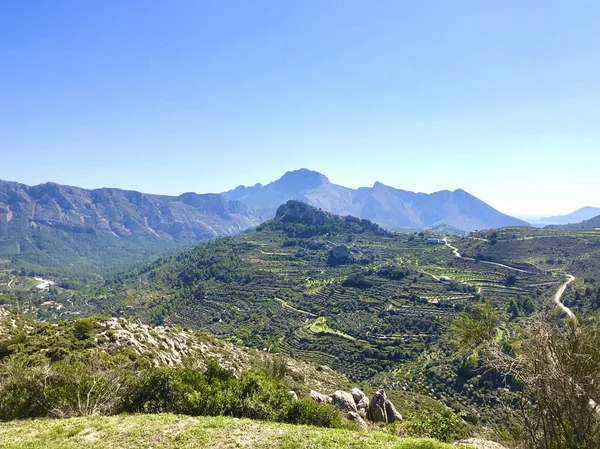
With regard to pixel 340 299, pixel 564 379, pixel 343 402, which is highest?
pixel 564 379

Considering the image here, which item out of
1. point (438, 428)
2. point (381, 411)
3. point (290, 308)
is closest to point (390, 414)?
point (381, 411)

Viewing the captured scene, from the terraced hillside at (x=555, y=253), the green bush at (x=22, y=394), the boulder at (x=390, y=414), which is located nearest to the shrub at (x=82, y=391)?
the green bush at (x=22, y=394)

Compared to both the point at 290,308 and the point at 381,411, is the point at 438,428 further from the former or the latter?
the point at 290,308

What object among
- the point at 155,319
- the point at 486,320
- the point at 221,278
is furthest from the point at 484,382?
the point at 221,278

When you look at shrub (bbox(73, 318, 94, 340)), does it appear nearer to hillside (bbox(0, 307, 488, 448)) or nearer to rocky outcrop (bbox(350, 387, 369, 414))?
hillside (bbox(0, 307, 488, 448))

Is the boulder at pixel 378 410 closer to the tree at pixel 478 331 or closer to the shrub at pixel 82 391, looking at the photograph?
the tree at pixel 478 331

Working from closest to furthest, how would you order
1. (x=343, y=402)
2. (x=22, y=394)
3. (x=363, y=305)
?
1. (x=22, y=394)
2. (x=343, y=402)
3. (x=363, y=305)

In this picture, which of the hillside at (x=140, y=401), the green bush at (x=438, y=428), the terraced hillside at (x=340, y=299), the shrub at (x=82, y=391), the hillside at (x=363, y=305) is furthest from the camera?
the terraced hillside at (x=340, y=299)
